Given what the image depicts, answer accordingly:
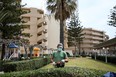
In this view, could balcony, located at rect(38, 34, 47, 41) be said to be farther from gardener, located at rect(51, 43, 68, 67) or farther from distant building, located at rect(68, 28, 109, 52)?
gardener, located at rect(51, 43, 68, 67)

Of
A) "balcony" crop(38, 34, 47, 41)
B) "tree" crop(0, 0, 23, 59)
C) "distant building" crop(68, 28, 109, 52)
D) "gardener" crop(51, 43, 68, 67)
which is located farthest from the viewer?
"distant building" crop(68, 28, 109, 52)

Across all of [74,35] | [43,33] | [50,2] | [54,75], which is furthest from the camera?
[74,35]

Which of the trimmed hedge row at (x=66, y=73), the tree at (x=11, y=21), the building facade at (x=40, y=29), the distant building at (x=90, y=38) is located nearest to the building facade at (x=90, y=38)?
the distant building at (x=90, y=38)

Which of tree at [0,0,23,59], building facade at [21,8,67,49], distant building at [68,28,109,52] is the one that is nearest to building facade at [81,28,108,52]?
distant building at [68,28,109,52]

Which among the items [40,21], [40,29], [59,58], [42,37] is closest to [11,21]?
[59,58]

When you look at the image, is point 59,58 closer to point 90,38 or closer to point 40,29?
point 40,29

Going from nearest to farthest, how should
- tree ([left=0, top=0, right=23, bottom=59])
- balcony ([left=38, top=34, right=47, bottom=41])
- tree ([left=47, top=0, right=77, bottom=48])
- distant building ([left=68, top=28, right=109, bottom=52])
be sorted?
tree ([left=47, top=0, right=77, bottom=48]), tree ([left=0, top=0, right=23, bottom=59]), balcony ([left=38, top=34, right=47, bottom=41]), distant building ([left=68, top=28, right=109, bottom=52])

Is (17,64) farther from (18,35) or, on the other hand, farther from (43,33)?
(43,33)

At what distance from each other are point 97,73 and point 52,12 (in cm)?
2699

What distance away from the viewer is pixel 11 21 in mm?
33781

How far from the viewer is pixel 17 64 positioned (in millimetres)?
15445

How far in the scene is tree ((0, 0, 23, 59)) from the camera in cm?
3322

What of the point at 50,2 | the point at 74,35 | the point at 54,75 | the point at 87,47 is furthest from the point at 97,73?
the point at 87,47

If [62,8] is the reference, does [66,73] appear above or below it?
below
